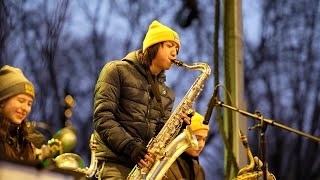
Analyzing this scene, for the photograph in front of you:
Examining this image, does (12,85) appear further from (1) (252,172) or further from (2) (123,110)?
(1) (252,172)

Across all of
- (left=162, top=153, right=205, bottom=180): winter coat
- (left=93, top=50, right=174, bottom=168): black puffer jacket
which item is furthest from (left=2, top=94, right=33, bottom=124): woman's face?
(left=162, top=153, right=205, bottom=180): winter coat

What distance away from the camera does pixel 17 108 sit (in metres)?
4.49

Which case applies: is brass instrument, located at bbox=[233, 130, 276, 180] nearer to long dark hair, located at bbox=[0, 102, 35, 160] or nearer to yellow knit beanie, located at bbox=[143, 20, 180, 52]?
yellow knit beanie, located at bbox=[143, 20, 180, 52]

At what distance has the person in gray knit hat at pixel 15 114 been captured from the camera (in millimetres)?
4418

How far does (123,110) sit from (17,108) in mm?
1172

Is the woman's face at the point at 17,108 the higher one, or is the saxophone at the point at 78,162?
the woman's face at the point at 17,108

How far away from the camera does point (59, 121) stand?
41.2ft

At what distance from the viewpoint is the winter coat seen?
631cm

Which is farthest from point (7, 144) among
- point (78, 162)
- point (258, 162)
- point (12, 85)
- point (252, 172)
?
point (252, 172)

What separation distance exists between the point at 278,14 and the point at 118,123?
30.0 feet

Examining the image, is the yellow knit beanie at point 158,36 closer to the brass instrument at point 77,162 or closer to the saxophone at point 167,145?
the saxophone at point 167,145

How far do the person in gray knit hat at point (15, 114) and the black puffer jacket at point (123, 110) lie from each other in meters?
0.77

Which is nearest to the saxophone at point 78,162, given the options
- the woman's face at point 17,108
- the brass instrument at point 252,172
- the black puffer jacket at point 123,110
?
the black puffer jacket at point 123,110

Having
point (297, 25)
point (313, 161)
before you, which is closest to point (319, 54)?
point (297, 25)
